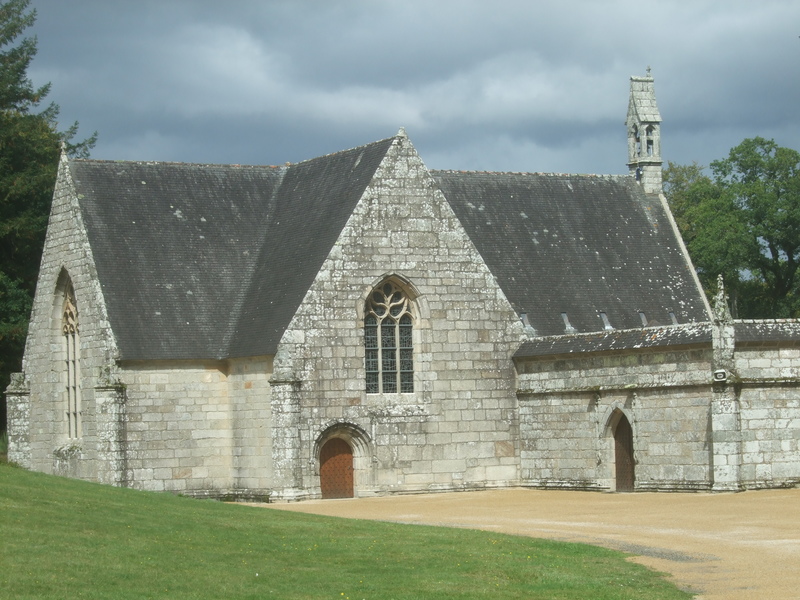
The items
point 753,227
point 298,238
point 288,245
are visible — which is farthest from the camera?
point 753,227

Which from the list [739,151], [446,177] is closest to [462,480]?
[446,177]

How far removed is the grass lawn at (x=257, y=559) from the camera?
16359mm

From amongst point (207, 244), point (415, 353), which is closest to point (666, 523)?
point (415, 353)

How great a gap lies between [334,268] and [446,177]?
323 inches

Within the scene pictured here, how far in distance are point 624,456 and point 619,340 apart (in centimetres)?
259

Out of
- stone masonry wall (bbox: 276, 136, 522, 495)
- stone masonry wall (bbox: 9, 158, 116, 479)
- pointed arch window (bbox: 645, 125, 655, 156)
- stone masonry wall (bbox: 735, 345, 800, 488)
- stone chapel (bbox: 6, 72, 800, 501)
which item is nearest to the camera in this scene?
stone masonry wall (bbox: 735, 345, 800, 488)

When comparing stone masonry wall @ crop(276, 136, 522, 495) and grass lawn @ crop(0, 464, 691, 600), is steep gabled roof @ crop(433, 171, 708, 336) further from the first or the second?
grass lawn @ crop(0, 464, 691, 600)

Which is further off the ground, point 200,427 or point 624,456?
point 200,427

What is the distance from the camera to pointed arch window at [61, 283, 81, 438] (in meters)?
36.4

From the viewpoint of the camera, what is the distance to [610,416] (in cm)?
3284

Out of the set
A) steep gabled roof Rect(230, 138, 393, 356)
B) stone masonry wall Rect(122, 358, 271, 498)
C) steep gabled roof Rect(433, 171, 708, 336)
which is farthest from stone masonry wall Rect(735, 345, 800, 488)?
stone masonry wall Rect(122, 358, 271, 498)

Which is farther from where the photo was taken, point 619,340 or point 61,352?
point 61,352

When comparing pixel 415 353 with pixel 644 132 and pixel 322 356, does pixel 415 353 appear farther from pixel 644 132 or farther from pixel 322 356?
pixel 644 132

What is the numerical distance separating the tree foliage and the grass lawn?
110 ft
